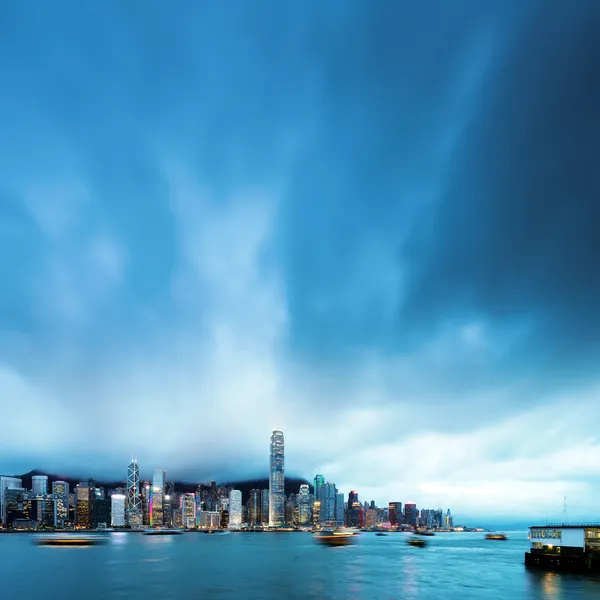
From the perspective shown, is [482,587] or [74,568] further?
[74,568]

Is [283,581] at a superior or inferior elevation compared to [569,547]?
inferior

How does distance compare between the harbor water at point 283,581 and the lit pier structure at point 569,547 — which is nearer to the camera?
the harbor water at point 283,581

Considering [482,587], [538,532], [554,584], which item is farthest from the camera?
[538,532]

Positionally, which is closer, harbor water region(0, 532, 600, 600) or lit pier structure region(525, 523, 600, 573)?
harbor water region(0, 532, 600, 600)

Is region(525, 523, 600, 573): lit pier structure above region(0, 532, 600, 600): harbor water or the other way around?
above

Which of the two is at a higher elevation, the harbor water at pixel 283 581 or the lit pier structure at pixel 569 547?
the lit pier structure at pixel 569 547

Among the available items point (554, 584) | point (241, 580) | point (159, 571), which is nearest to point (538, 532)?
point (554, 584)

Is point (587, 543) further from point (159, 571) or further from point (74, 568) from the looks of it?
point (74, 568)

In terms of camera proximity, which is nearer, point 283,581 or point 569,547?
point 283,581
